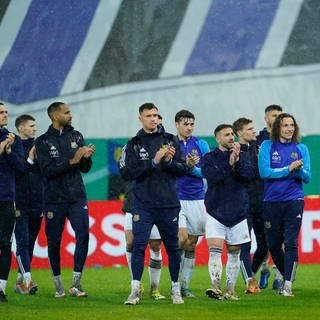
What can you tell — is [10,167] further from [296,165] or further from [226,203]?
[296,165]

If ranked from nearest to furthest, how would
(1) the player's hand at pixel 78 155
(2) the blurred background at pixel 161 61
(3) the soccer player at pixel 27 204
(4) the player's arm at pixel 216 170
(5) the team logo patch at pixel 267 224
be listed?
1. (4) the player's arm at pixel 216 170
2. (1) the player's hand at pixel 78 155
3. (5) the team logo patch at pixel 267 224
4. (3) the soccer player at pixel 27 204
5. (2) the blurred background at pixel 161 61

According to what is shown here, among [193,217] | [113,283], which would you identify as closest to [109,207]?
[113,283]

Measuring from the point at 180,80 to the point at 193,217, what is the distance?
28.1 feet

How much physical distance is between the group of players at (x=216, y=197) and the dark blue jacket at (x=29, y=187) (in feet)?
4.08

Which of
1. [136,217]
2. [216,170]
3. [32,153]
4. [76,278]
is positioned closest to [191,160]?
[216,170]

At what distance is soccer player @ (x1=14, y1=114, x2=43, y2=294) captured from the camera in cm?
1390

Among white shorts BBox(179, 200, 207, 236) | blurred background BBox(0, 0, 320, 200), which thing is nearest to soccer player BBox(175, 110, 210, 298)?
white shorts BBox(179, 200, 207, 236)

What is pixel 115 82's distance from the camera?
21.6 m

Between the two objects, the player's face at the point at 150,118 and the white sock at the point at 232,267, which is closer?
the player's face at the point at 150,118

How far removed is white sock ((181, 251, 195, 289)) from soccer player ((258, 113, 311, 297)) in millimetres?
991

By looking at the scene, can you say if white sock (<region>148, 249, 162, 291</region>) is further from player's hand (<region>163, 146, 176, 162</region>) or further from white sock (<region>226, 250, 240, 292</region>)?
player's hand (<region>163, 146, 176, 162</region>)

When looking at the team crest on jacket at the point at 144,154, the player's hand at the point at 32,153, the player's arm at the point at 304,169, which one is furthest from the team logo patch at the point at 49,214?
the player's arm at the point at 304,169

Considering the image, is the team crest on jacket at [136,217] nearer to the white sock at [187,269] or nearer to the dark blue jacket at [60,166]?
the dark blue jacket at [60,166]

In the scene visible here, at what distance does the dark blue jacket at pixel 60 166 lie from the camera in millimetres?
12945
